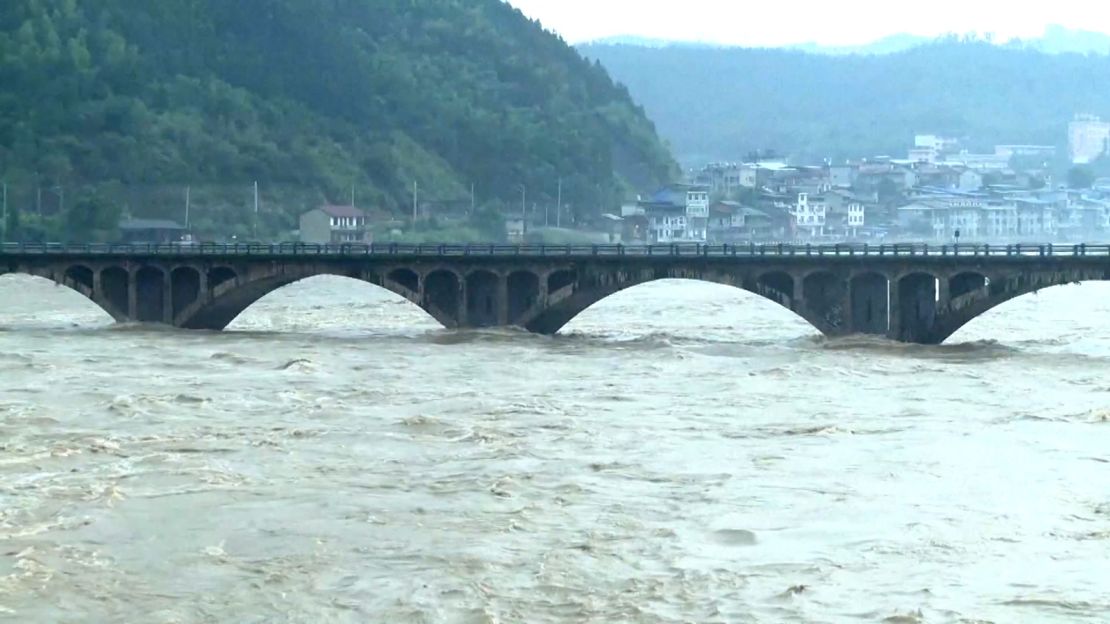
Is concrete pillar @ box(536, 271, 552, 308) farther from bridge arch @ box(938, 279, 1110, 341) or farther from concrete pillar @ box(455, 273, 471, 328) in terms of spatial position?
bridge arch @ box(938, 279, 1110, 341)

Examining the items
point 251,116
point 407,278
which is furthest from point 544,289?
point 251,116

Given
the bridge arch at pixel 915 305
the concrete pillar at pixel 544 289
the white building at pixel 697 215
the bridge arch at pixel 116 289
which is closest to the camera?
the bridge arch at pixel 915 305

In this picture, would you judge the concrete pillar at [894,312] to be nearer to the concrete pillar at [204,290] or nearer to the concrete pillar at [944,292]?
the concrete pillar at [944,292]

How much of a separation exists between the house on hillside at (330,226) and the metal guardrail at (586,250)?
179 feet

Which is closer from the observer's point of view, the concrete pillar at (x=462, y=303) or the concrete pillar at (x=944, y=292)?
the concrete pillar at (x=944, y=292)

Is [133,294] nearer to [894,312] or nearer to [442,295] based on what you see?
[442,295]

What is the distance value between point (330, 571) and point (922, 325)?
41330 mm

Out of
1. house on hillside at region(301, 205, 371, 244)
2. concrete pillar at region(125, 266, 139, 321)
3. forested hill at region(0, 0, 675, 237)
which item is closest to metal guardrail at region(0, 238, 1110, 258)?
concrete pillar at region(125, 266, 139, 321)

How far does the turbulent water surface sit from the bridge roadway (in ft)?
8.14

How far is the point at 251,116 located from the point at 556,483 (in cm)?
12926

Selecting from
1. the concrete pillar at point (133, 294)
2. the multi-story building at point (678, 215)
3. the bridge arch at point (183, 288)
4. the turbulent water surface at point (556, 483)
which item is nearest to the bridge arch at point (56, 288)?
the concrete pillar at point (133, 294)

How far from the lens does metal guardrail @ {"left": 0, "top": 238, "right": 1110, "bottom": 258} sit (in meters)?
74.8

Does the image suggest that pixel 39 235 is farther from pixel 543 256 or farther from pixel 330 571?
pixel 330 571

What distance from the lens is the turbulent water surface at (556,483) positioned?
116 feet
